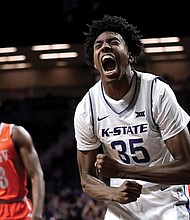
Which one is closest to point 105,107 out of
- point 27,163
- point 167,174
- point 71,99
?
point 167,174

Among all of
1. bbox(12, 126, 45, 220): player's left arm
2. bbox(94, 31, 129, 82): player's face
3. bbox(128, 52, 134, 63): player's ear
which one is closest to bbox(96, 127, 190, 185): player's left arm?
bbox(94, 31, 129, 82): player's face

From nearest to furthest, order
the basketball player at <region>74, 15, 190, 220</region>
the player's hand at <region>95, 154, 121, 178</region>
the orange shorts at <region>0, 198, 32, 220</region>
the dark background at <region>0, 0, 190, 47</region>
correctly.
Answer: the player's hand at <region>95, 154, 121, 178</region>
the basketball player at <region>74, 15, 190, 220</region>
the orange shorts at <region>0, 198, 32, 220</region>
the dark background at <region>0, 0, 190, 47</region>

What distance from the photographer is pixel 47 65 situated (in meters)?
15.0

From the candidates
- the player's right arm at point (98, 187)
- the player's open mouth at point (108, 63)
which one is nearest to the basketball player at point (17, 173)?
the player's right arm at point (98, 187)

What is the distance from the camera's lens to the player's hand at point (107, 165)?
→ 277cm

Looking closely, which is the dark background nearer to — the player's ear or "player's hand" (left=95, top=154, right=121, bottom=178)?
the player's ear

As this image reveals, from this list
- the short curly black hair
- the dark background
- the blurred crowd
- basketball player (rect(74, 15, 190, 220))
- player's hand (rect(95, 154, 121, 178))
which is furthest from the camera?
the dark background

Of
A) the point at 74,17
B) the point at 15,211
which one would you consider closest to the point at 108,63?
the point at 15,211

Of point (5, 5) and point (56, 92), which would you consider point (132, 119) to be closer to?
point (5, 5)

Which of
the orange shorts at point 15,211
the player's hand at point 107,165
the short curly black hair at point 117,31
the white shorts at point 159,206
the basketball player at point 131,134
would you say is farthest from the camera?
the orange shorts at point 15,211

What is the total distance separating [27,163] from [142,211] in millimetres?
1298

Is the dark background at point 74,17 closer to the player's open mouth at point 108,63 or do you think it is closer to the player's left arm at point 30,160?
the player's left arm at point 30,160

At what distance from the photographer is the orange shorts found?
414cm

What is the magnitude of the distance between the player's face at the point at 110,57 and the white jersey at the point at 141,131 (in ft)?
0.37
